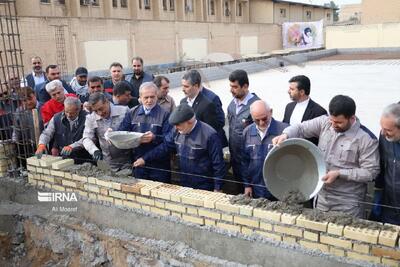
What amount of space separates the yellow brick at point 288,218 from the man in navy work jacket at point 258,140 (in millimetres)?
712

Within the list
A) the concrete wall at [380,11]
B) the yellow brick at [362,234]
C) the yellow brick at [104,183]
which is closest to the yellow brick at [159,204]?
the yellow brick at [104,183]

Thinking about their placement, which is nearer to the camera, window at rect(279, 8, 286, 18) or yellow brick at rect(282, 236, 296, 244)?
yellow brick at rect(282, 236, 296, 244)

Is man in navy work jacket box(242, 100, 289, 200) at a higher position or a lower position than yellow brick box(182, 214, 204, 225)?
higher

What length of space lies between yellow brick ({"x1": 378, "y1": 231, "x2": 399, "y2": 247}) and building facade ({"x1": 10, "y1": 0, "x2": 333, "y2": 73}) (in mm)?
15072

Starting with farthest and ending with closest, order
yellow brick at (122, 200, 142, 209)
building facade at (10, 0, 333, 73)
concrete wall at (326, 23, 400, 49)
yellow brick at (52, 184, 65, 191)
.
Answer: concrete wall at (326, 23, 400, 49), building facade at (10, 0, 333, 73), yellow brick at (52, 184, 65, 191), yellow brick at (122, 200, 142, 209)

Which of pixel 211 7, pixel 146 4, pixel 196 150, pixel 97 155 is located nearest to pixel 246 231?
pixel 196 150

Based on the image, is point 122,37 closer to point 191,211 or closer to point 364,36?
point 364,36

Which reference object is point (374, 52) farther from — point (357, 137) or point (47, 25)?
point (357, 137)

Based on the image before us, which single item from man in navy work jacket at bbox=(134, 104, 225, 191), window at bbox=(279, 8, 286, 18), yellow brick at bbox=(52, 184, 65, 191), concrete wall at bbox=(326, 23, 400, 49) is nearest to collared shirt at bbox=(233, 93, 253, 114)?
man in navy work jacket at bbox=(134, 104, 225, 191)

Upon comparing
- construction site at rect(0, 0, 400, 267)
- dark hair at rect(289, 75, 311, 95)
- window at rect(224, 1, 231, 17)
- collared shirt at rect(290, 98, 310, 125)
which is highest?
window at rect(224, 1, 231, 17)

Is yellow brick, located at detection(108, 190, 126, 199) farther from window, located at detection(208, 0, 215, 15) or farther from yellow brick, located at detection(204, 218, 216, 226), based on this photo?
window, located at detection(208, 0, 215, 15)

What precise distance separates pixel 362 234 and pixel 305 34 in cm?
3928

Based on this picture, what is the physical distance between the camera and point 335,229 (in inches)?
120

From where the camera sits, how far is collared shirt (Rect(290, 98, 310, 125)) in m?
4.30
